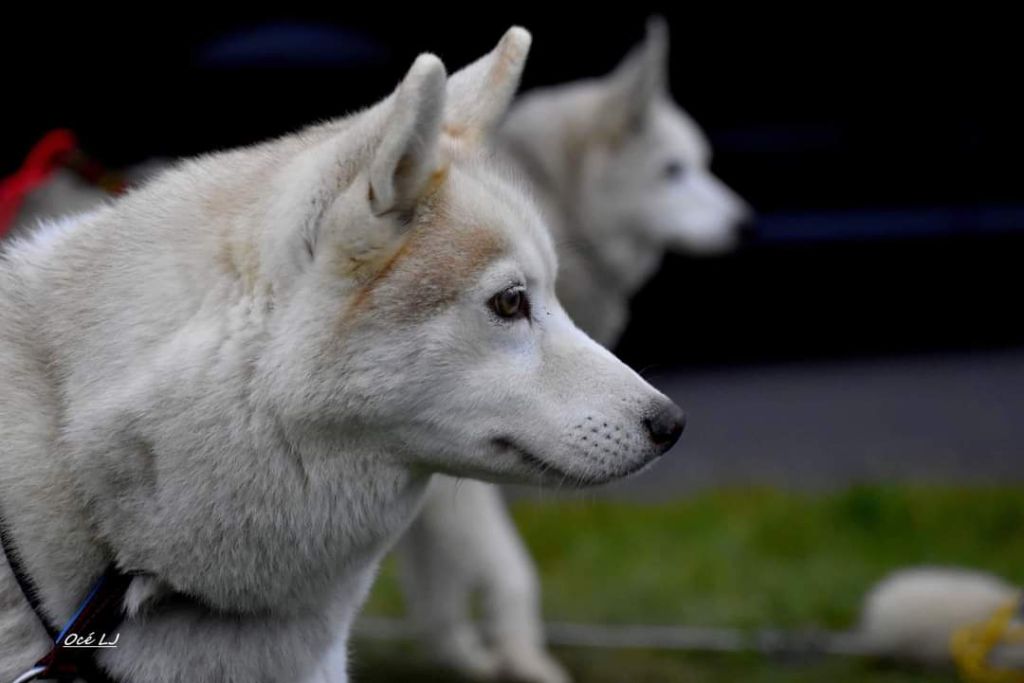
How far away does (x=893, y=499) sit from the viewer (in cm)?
581

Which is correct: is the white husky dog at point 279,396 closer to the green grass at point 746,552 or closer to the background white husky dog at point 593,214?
the background white husky dog at point 593,214

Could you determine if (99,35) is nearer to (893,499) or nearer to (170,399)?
(893,499)

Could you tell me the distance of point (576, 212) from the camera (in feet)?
A: 19.0

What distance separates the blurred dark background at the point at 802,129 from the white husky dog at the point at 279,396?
4610 mm

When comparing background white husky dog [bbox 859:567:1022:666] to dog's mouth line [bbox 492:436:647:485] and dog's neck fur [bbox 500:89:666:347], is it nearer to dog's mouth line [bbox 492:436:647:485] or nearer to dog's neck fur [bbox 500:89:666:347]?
dog's neck fur [bbox 500:89:666:347]

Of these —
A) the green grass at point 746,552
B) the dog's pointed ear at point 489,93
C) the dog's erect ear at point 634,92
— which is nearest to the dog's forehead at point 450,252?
the dog's pointed ear at point 489,93

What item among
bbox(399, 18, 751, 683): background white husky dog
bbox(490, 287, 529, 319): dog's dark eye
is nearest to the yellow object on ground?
bbox(399, 18, 751, 683): background white husky dog

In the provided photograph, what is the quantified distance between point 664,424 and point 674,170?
396 centimetres

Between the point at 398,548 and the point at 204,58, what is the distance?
3064 millimetres

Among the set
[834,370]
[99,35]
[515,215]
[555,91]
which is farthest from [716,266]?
[515,215]

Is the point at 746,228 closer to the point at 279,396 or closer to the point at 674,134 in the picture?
the point at 674,134

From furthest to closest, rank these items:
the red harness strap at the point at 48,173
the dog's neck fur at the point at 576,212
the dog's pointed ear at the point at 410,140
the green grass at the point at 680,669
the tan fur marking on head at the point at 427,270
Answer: the dog's neck fur at the point at 576,212 < the green grass at the point at 680,669 < the red harness strap at the point at 48,173 < the tan fur marking on head at the point at 427,270 < the dog's pointed ear at the point at 410,140

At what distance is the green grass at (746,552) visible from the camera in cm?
501

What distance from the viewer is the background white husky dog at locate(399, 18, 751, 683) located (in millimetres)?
4422
